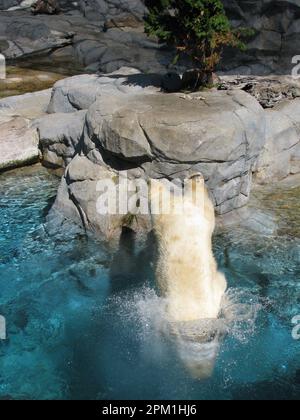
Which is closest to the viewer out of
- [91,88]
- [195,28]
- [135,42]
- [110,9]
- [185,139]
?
[185,139]

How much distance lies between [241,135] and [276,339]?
3.08 metres

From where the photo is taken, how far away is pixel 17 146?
1011cm

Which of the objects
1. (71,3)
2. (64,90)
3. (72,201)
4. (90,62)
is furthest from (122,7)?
(72,201)

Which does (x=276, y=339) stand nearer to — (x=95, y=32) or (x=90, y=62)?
(x=90, y=62)

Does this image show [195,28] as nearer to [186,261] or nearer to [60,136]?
[60,136]

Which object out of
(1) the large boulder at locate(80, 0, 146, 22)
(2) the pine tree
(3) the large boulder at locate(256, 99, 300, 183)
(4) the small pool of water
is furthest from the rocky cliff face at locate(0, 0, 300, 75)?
(3) the large boulder at locate(256, 99, 300, 183)

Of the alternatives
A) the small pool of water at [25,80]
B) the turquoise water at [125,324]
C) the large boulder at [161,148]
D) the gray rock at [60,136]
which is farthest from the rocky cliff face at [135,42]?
the turquoise water at [125,324]

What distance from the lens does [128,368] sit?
550 cm

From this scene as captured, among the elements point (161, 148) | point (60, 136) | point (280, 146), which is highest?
point (161, 148)

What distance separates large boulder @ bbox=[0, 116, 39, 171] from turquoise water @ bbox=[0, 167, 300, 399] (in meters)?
2.08

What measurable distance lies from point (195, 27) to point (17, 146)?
4002mm

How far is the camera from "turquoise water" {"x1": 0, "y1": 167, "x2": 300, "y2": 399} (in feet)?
17.5

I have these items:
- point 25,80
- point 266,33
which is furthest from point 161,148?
point 266,33

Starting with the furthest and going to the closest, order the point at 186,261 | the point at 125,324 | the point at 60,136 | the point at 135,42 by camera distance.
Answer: the point at 135,42 < the point at 60,136 < the point at 125,324 < the point at 186,261
